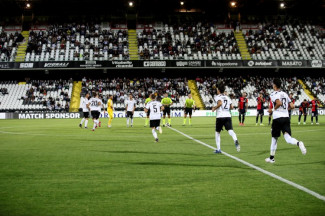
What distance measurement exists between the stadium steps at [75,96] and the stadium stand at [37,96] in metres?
0.57

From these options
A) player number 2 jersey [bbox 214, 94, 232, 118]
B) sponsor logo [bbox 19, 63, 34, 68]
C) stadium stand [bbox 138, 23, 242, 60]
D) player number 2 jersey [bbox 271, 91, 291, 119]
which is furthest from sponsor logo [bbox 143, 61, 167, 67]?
player number 2 jersey [bbox 271, 91, 291, 119]

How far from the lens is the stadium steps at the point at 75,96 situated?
44513 mm

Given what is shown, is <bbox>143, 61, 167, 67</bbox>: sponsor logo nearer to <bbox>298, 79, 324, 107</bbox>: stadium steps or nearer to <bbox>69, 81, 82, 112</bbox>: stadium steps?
<bbox>69, 81, 82, 112</bbox>: stadium steps

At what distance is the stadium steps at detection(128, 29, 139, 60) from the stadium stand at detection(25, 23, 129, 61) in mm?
684

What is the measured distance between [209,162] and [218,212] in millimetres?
4498

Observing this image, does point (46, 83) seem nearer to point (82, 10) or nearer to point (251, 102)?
point (82, 10)

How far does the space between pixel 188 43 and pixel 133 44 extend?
8.55 m

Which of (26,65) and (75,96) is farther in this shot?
(26,65)

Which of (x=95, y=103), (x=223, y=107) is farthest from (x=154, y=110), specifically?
(x=95, y=103)

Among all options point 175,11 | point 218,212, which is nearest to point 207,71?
point 175,11

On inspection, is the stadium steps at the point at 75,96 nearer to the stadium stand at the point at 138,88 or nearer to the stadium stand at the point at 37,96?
the stadium stand at the point at 37,96

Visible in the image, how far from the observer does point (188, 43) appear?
53375 mm

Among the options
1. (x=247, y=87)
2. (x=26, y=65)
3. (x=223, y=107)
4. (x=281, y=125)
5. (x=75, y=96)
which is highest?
(x=26, y=65)

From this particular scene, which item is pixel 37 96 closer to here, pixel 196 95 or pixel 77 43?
pixel 77 43
